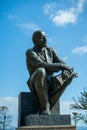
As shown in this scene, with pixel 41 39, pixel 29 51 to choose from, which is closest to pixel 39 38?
pixel 41 39

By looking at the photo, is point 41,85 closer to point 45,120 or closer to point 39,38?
point 45,120

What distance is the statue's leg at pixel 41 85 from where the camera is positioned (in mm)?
6371

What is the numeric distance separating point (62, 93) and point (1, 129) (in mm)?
32969

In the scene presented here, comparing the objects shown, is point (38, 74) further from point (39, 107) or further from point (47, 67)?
point (39, 107)

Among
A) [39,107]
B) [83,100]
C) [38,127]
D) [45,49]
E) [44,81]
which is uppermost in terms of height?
[83,100]

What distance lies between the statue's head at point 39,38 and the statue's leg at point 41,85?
0.83 m

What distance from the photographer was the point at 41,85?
6387 mm

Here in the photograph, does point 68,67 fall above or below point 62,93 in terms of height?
above

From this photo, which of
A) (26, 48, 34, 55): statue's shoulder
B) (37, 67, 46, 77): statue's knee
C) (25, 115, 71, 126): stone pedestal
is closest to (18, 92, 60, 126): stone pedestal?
(25, 115, 71, 126): stone pedestal

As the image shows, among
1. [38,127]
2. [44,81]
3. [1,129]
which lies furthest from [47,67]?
[1,129]

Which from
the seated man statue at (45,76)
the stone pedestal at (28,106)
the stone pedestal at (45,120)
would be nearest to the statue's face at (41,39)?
the seated man statue at (45,76)

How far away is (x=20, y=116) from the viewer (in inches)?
264

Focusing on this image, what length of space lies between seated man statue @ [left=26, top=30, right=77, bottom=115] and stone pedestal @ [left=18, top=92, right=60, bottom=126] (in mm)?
132

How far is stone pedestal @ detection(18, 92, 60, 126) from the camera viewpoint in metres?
6.71
